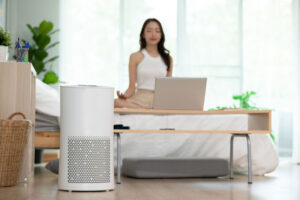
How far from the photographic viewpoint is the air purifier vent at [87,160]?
301 cm

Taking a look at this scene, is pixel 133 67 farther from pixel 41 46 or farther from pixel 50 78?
pixel 41 46

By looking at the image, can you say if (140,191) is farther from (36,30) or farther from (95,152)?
(36,30)

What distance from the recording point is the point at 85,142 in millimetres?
3025

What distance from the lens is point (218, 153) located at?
4.44 metres

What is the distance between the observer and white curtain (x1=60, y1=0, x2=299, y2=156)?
7309mm

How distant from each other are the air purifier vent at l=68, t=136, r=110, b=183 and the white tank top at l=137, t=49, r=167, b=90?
1655 millimetres

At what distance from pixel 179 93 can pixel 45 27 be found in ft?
12.5

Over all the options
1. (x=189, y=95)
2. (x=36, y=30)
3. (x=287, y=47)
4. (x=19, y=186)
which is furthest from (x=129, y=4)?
(x=19, y=186)

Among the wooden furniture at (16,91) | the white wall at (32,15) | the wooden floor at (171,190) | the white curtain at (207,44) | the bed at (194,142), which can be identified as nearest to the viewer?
the wooden floor at (171,190)

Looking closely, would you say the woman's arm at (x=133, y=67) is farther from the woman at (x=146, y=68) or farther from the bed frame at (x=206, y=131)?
the bed frame at (x=206, y=131)

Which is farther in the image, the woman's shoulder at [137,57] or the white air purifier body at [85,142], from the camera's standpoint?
the woman's shoulder at [137,57]

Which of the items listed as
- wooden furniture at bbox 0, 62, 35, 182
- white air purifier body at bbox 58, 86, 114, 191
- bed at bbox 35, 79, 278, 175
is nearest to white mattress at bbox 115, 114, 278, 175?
bed at bbox 35, 79, 278, 175

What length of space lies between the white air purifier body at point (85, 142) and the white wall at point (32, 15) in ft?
13.9

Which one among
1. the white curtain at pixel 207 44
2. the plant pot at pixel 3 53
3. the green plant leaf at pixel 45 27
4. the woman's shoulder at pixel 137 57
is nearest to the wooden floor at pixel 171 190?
the plant pot at pixel 3 53
